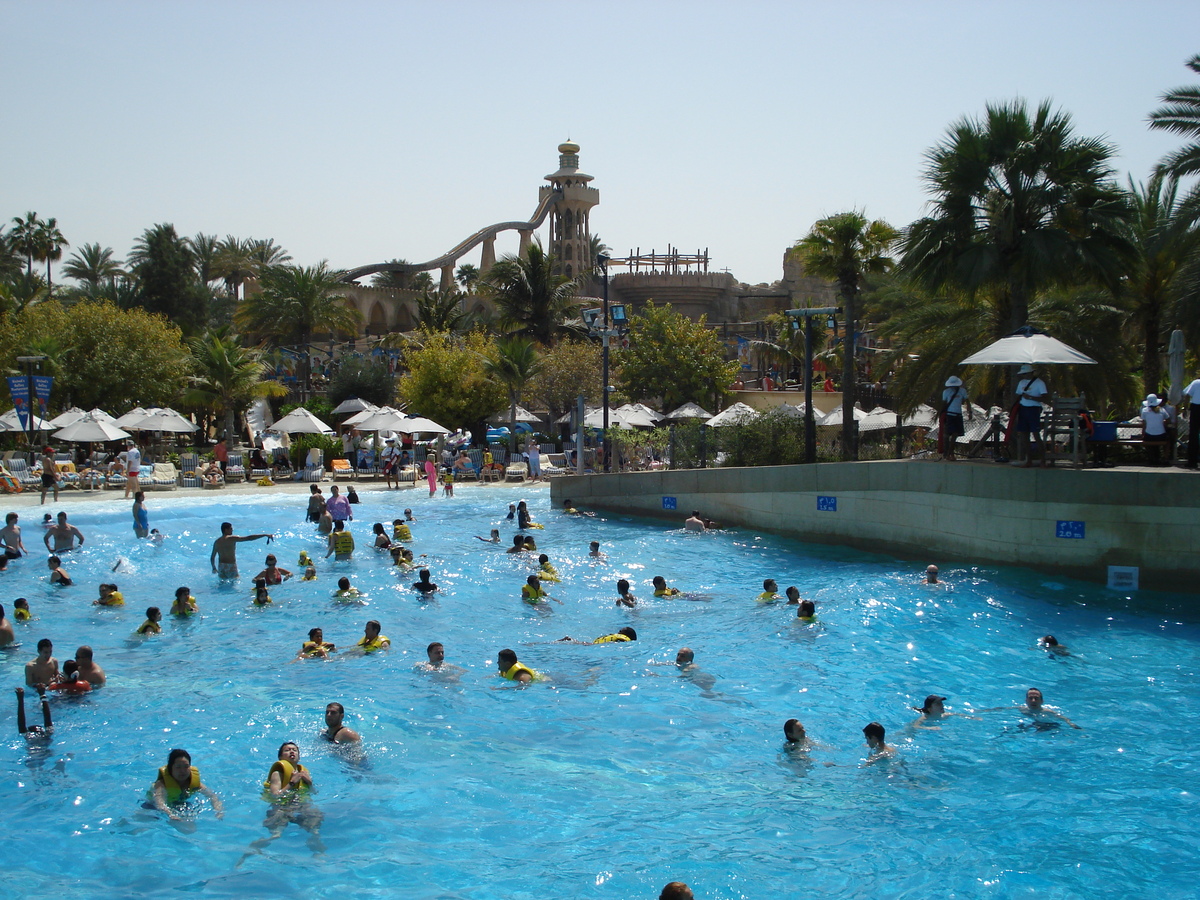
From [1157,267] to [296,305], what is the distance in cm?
→ 3541

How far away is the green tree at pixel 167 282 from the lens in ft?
184

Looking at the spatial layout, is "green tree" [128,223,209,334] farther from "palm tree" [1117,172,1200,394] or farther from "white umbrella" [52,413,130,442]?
"palm tree" [1117,172,1200,394]

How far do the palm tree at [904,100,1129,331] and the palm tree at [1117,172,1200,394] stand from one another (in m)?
0.76

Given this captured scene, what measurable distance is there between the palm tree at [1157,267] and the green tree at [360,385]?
30080 millimetres

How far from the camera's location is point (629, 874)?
8148 mm

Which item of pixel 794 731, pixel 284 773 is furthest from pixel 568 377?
pixel 284 773

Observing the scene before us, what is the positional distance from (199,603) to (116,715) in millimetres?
5862

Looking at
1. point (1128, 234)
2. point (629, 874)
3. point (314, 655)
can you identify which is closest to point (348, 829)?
point (629, 874)

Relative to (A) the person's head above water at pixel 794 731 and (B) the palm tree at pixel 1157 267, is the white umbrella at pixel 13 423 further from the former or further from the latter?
(B) the palm tree at pixel 1157 267

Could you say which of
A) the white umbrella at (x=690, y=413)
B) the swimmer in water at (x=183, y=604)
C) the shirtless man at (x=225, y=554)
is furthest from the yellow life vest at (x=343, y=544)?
the white umbrella at (x=690, y=413)

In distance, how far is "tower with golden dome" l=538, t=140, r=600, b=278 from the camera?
84.2 m

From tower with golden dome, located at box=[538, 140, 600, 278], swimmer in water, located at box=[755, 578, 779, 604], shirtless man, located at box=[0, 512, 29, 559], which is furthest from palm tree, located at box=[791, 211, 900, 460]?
tower with golden dome, located at box=[538, 140, 600, 278]

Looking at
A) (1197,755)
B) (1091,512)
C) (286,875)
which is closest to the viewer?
(286,875)

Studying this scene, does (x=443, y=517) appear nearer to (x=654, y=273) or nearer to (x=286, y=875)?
(x=286, y=875)
